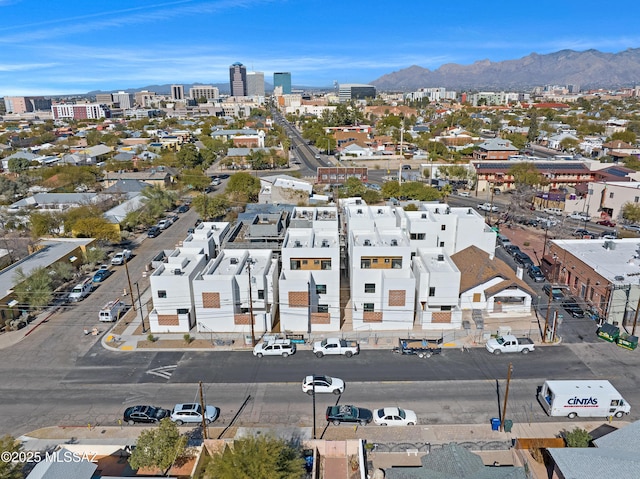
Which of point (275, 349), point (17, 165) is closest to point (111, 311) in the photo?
point (275, 349)

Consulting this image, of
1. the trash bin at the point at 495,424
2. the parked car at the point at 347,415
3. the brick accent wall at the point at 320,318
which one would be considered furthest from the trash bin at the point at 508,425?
the brick accent wall at the point at 320,318

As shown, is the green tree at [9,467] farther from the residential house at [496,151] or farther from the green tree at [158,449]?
the residential house at [496,151]

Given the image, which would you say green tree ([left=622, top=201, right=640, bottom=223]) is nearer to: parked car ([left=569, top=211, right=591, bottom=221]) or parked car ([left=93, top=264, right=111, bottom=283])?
parked car ([left=569, top=211, right=591, bottom=221])

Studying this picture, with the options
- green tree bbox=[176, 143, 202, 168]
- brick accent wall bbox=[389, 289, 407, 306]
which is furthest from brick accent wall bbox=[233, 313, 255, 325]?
A: green tree bbox=[176, 143, 202, 168]

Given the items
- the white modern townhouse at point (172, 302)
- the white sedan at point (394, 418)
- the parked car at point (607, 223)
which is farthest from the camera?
the parked car at point (607, 223)

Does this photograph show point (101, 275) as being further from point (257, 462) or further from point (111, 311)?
point (257, 462)

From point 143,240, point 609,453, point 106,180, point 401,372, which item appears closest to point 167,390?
point 401,372
